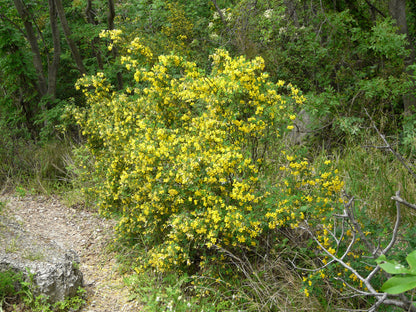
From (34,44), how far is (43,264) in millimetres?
5664

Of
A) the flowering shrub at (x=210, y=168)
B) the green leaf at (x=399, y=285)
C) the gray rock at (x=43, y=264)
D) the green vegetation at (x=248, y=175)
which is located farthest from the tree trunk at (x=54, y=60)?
the green leaf at (x=399, y=285)

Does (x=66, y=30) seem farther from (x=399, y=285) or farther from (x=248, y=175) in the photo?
(x=399, y=285)

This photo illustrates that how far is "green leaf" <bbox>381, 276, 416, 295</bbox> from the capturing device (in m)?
0.95

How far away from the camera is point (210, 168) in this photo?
120 inches

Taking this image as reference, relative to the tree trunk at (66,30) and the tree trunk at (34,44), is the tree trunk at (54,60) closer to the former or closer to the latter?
the tree trunk at (34,44)

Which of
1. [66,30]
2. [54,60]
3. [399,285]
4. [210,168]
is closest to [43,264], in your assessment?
[210,168]

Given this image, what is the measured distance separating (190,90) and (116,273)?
2.01 meters

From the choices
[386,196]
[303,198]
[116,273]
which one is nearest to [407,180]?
[386,196]

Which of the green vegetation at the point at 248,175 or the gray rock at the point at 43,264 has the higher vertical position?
the green vegetation at the point at 248,175

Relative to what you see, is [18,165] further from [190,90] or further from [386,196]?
[386,196]

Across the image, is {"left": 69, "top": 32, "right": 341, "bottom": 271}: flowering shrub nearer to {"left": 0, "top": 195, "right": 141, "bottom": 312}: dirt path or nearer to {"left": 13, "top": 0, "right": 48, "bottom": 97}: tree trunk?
{"left": 0, "top": 195, "right": 141, "bottom": 312}: dirt path

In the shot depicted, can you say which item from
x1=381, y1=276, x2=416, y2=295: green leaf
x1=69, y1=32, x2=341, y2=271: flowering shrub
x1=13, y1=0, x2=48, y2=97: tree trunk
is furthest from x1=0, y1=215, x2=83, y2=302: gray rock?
x1=13, y1=0, x2=48, y2=97: tree trunk

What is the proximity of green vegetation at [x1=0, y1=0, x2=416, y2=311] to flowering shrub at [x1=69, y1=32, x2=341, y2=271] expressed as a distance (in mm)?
17

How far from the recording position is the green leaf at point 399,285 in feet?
3.10
